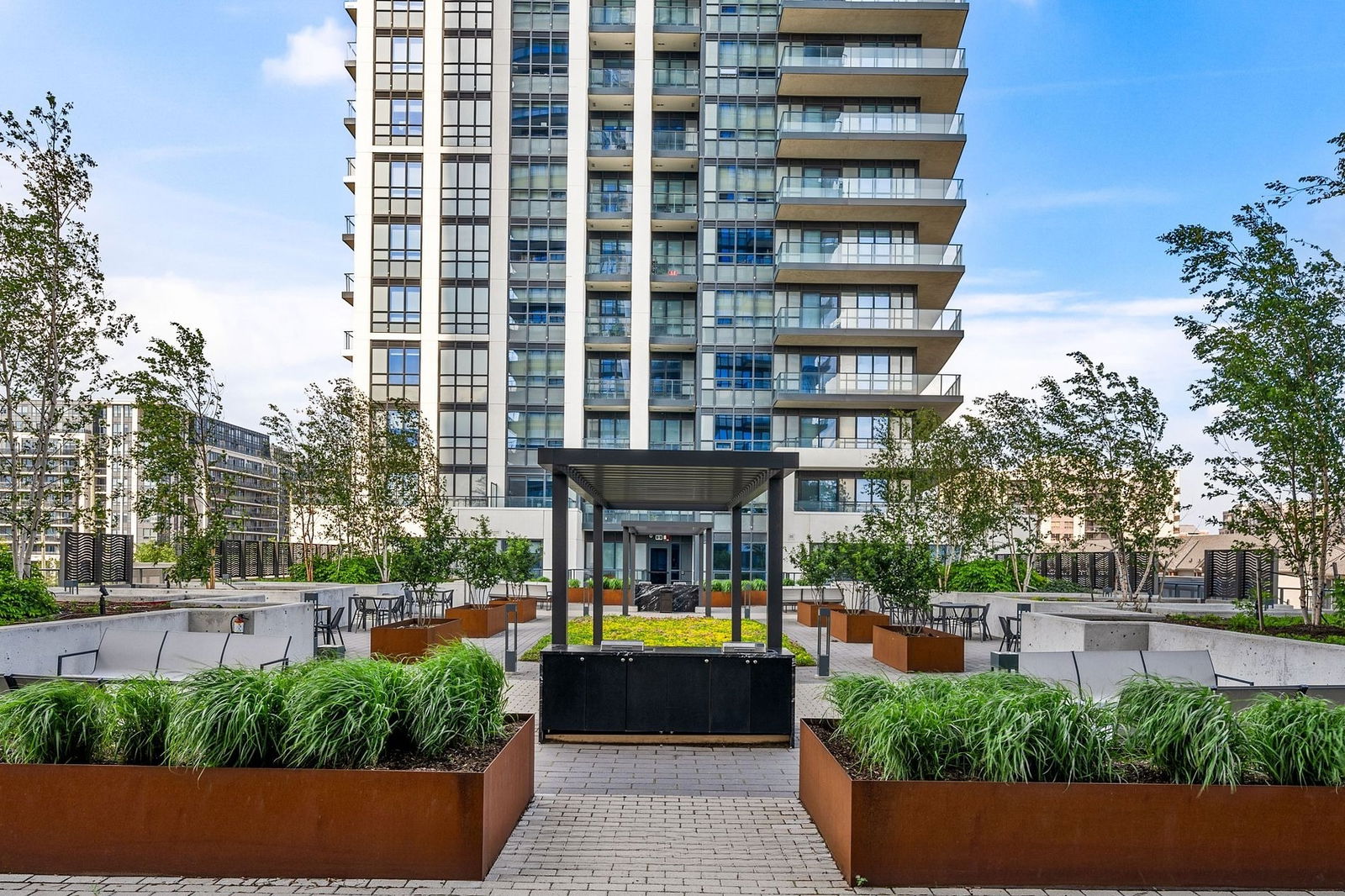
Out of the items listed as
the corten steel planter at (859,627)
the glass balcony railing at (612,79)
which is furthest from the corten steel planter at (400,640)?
the glass balcony railing at (612,79)

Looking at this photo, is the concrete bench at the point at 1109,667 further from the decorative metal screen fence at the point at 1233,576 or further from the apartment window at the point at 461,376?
the apartment window at the point at 461,376

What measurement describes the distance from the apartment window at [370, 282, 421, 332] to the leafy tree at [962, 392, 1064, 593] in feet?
102

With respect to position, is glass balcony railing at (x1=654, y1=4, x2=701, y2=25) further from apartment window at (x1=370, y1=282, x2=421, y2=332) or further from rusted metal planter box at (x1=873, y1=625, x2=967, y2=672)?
rusted metal planter box at (x1=873, y1=625, x2=967, y2=672)

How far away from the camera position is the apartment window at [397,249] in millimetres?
53781

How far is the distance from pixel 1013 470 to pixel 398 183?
36.6 meters

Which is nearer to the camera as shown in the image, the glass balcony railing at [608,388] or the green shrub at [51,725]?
the green shrub at [51,725]

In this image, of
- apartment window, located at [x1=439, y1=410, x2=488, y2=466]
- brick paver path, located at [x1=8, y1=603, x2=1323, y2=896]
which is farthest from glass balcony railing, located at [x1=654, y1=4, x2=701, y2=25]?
brick paver path, located at [x1=8, y1=603, x2=1323, y2=896]

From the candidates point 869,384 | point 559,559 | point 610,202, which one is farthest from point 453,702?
point 610,202

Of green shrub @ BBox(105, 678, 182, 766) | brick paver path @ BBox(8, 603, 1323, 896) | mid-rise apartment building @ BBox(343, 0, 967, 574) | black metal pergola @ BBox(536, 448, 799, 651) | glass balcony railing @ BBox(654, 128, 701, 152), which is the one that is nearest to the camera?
brick paver path @ BBox(8, 603, 1323, 896)

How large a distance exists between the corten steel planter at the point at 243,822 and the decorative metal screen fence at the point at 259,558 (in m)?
28.1

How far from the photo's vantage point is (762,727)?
10.6 m

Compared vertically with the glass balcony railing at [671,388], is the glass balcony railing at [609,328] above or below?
above

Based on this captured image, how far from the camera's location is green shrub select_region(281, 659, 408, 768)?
625 cm

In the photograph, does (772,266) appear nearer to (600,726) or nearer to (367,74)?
(367,74)
